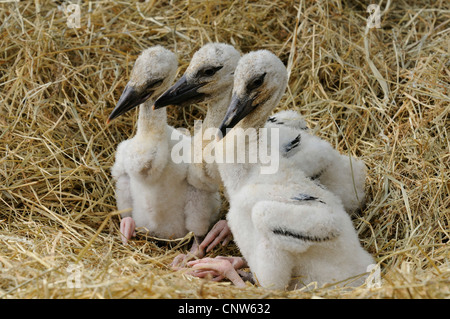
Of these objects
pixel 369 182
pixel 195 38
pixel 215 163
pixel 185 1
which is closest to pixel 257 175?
pixel 215 163

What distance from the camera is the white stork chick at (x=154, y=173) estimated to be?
3.96 meters

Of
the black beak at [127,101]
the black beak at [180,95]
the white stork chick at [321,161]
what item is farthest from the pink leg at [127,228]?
the white stork chick at [321,161]

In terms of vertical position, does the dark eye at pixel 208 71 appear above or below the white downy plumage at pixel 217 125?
above

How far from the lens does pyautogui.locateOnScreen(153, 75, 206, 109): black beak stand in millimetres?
3857

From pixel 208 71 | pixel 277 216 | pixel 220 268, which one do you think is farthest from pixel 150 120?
pixel 277 216

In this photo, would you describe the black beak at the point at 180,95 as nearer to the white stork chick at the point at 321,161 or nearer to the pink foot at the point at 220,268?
the white stork chick at the point at 321,161

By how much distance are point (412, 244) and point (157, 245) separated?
1667mm

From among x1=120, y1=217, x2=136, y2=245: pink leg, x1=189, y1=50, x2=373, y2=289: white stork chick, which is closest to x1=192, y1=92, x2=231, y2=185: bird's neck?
x1=189, y1=50, x2=373, y2=289: white stork chick

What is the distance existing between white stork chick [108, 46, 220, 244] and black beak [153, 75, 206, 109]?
0.16 meters

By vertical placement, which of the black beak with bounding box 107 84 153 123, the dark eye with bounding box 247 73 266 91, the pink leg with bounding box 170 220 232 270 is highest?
the dark eye with bounding box 247 73 266 91

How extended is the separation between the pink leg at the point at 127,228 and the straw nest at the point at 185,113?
0.24 feet

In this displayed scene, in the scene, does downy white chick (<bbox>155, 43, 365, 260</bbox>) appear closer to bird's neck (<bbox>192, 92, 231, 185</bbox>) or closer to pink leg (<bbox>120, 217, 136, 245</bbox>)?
bird's neck (<bbox>192, 92, 231, 185</bbox>)

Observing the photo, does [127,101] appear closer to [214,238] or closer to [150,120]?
[150,120]

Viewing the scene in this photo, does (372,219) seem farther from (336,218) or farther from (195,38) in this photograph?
(195,38)
